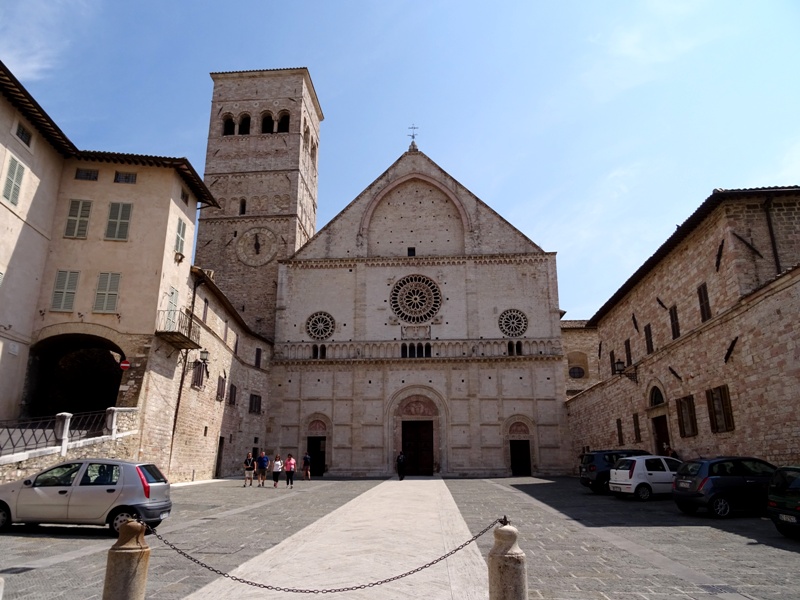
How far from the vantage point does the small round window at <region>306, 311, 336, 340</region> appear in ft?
113

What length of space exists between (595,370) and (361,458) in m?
19.3

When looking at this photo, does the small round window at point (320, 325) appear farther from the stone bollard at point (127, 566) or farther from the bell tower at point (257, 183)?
the stone bollard at point (127, 566)

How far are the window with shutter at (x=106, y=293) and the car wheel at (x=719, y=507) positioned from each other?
18433 mm

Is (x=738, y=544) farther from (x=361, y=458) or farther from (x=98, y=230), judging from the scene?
(x=361, y=458)

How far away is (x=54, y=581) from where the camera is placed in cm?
662

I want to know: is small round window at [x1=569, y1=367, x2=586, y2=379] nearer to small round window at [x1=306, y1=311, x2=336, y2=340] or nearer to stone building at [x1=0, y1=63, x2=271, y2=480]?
small round window at [x1=306, y1=311, x2=336, y2=340]

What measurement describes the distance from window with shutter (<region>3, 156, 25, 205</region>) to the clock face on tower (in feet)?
66.3

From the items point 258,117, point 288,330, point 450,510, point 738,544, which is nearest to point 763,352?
point 738,544

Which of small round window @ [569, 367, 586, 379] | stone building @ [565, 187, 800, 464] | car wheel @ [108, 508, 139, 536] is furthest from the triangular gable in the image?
car wheel @ [108, 508, 139, 536]

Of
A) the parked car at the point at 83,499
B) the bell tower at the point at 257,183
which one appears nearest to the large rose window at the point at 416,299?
the bell tower at the point at 257,183

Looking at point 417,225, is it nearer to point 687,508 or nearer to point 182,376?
point 182,376

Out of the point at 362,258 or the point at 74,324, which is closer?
the point at 74,324

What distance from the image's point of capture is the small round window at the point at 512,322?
1328 inches

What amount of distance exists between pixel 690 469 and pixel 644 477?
147 inches
